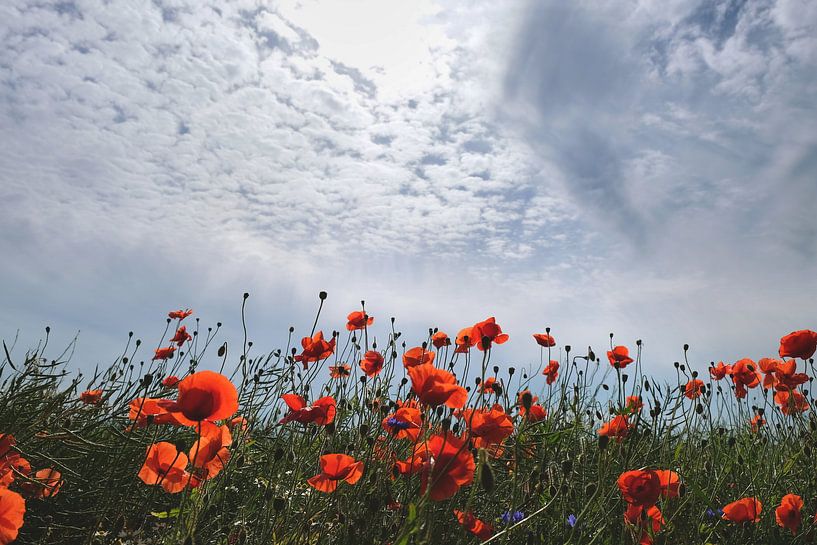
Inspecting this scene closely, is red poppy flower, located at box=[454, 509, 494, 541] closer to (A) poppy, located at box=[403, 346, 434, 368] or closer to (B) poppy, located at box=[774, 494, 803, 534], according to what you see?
(A) poppy, located at box=[403, 346, 434, 368]

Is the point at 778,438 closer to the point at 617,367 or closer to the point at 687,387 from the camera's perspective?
the point at 687,387

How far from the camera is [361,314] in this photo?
12.0 ft

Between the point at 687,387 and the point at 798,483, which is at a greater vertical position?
the point at 687,387

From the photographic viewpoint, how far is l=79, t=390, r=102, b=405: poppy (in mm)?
3099

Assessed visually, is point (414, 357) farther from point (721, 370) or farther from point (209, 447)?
point (721, 370)

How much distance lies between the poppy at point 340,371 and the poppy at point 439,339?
65 cm

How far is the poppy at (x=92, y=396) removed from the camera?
310 cm

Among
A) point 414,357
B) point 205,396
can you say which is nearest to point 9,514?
point 205,396

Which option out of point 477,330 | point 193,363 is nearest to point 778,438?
point 477,330

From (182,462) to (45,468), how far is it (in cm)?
94

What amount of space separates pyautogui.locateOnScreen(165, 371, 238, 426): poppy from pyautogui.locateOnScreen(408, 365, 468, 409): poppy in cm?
54

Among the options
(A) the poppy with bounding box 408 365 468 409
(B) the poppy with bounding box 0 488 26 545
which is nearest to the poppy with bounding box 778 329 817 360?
(A) the poppy with bounding box 408 365 468 409

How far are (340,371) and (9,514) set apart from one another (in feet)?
7.40

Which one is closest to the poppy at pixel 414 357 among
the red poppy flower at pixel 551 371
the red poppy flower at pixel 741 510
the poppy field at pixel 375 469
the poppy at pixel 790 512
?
the poppy field at pixel 375 469
